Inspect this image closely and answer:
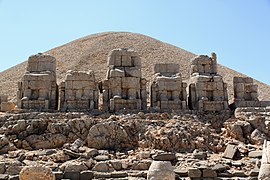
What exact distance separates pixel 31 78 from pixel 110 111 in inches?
169

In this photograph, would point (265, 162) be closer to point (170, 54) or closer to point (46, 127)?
point (46, 127)

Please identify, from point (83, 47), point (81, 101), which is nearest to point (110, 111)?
point (81, 101)

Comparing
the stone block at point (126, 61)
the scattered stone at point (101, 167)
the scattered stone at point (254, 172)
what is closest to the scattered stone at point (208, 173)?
the scattered stone at point (254, 172)

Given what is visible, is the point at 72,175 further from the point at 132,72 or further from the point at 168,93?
the point at 168,93

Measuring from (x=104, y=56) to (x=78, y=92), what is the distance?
3262cm

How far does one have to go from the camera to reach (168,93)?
18984 mm

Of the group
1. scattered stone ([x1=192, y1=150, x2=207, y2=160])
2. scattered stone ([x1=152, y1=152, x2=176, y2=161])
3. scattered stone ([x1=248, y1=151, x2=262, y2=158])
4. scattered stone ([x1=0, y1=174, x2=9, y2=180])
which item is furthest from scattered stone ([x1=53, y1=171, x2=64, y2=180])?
scattered stone ([x1=248, y1=151, x2=262, y2=158])

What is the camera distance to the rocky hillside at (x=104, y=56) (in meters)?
45.9

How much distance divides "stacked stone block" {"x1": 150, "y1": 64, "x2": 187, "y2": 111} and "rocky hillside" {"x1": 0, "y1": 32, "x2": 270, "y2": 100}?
22.6m

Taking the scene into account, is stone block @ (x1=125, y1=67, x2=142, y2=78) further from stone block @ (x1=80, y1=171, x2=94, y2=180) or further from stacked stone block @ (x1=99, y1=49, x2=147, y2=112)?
stone block @ (x1=80, y1=171, x2=94, y2=180)

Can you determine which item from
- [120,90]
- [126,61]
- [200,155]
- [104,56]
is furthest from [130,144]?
[104,56]

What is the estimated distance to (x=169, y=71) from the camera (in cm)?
1973

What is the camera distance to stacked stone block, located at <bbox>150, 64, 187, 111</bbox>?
18.5 metres

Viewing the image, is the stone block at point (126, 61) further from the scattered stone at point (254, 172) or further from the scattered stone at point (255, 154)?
the scattered stone at point (254, 172)
